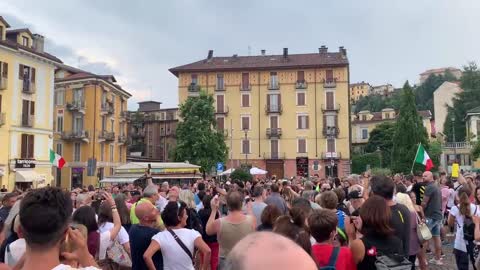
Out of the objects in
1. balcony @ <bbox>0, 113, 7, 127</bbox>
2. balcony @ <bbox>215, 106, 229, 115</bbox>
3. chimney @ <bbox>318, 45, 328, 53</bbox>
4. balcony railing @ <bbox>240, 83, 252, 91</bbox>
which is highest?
chimney @ <bbox>318, 45, 328, 53</bbox>

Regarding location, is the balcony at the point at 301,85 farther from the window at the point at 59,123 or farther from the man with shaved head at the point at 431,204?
the man with shaved head at the point at 431,204

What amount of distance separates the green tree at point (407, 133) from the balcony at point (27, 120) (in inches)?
1583

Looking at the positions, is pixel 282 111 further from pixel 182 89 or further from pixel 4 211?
pixel 4 211

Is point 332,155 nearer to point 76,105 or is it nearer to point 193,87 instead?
point 193,87

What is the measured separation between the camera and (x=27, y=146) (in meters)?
37.9

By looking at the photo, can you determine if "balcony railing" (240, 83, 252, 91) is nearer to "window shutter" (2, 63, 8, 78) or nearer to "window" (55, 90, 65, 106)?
"window" (55, 90, 65, 106)

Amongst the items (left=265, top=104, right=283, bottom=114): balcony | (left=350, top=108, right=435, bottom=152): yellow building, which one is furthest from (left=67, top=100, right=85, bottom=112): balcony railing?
(left=350, top=108, right=435, bottom=152): yellow building

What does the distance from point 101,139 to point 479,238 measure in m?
49.4

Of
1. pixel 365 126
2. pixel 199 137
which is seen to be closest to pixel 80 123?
pixel 199 137

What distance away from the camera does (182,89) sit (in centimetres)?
6525

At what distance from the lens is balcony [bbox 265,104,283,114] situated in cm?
6341

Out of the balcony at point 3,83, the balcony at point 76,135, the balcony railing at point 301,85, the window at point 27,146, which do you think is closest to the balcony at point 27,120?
the window at point 27,146

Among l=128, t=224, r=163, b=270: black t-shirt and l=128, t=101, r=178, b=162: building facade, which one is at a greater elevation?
l=128, t=101, r=178, b=162: building facade

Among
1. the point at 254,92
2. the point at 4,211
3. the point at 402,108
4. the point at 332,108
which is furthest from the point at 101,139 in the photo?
the point at 4,211
